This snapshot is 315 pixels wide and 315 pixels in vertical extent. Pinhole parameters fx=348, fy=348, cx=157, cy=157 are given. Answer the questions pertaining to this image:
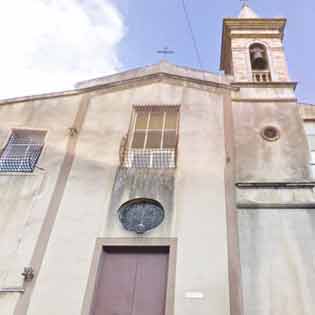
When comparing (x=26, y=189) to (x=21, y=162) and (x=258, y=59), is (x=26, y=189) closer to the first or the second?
(x=21, y=162)

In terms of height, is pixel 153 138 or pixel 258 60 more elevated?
pixel 258 60

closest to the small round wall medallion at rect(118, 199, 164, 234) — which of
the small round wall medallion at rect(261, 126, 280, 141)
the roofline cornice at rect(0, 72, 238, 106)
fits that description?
the small round wall medallion at rect(261, 126, 280, 141)

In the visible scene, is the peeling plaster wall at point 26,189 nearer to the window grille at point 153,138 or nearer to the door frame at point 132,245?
the door frame at point 132,245

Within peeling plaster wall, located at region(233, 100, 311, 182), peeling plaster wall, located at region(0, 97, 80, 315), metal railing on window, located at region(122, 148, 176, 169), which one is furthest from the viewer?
metal railing on window, located at region(122, 148, 176, 169)

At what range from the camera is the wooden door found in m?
6.54

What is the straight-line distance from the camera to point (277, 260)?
6605 millimetres

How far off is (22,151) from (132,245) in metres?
4.30

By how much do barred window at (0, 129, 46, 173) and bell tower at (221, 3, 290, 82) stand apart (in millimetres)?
6115

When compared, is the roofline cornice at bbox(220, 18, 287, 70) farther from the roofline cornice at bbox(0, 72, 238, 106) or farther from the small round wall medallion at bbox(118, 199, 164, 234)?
the small round wall medallion at bbox(118, 199, 164, 234)

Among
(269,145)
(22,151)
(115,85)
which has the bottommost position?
(22,151)

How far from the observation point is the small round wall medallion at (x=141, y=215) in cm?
743

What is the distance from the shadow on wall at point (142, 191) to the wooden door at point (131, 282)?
424 mm

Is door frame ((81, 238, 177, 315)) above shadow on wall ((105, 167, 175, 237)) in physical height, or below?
below

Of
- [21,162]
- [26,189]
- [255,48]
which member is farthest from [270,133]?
[21,162]
